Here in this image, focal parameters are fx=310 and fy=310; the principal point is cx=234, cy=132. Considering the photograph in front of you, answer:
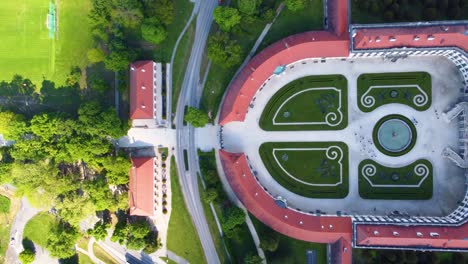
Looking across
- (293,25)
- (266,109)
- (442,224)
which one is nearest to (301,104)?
(266,109)

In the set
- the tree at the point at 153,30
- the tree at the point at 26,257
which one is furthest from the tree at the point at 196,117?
the tree at the point at 26,257

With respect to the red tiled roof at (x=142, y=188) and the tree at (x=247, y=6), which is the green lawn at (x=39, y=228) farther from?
the tree at (x=247, y=6)

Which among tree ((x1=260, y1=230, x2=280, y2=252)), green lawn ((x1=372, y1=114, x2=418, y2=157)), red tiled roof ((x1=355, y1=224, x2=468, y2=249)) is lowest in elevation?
tree ((x1=260, y1=230, x2=280, y2=252))

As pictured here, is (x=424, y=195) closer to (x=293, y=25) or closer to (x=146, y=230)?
(x=293, y=25)

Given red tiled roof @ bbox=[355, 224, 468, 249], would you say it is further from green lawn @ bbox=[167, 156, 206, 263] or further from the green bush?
the green bush

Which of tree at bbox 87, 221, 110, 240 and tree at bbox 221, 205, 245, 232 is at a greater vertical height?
tree at bbox 221, 205, 245, 232

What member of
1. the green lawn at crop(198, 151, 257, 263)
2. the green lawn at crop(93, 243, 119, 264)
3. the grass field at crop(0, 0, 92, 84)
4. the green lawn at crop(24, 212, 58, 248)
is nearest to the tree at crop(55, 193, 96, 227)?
the green lawn at crop(93, 243, 119, 264)
